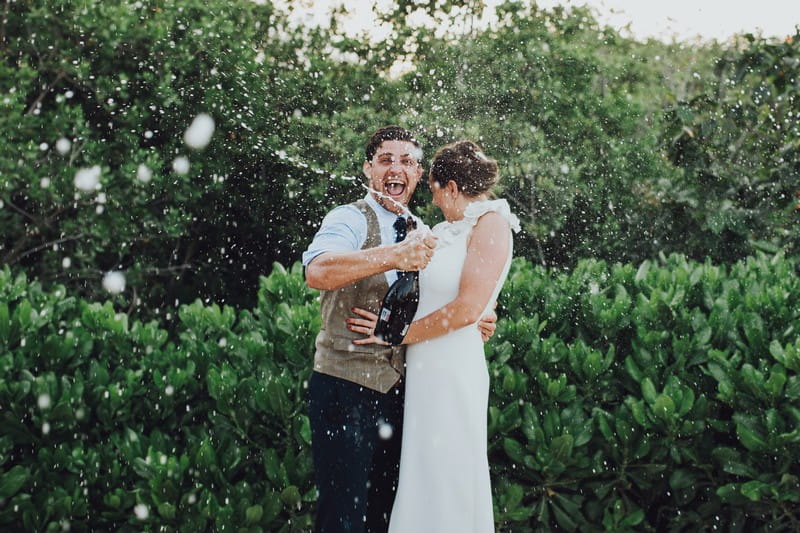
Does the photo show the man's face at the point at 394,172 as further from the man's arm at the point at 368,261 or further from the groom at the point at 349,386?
the man's arm at the point at 368,261

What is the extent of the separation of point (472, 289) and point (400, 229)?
1.24 ft

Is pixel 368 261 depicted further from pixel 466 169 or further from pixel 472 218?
pixel 466 169

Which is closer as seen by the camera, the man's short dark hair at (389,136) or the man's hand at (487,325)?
the man's short dark hair at (389,136)

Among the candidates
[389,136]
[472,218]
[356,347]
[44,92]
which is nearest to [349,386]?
[356,347]

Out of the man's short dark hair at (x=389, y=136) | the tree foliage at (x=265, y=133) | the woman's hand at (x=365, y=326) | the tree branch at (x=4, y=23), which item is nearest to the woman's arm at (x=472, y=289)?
the woman's hand at (x=365, y=326)

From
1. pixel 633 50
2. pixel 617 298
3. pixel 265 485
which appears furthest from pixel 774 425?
pixel 633 50

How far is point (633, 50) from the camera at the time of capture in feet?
47.7

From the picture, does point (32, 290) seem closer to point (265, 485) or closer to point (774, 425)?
point (265, 485)

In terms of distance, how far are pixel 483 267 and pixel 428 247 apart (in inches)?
11.5

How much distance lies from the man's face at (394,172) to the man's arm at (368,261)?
1.25 ft

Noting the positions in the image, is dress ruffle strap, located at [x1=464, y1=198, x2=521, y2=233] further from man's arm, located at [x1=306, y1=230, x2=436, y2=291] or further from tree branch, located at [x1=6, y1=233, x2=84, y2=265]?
tree branch, located at [x1=6, y1=233, x2=84, y2=265]

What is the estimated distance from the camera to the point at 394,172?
2908 mm

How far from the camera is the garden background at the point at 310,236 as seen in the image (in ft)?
11.4

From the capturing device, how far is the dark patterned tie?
2.88 metres
